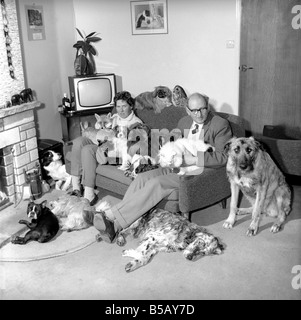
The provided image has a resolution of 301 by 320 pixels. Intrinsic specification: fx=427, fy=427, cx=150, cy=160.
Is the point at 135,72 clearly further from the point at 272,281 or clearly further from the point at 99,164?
the point at 272,281

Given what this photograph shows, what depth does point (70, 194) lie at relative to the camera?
151 inches

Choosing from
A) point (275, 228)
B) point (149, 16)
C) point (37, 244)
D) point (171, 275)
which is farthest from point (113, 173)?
point (149, 16)

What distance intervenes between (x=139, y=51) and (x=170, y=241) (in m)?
3.06

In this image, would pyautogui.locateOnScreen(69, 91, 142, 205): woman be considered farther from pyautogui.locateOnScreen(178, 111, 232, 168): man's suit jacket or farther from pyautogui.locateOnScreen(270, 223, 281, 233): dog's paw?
pyautogui.locateOnScreen(270, 223, 281, 233): dog's paw

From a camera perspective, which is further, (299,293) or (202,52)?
(202,52)

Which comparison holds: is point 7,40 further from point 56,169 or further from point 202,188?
point 202,188

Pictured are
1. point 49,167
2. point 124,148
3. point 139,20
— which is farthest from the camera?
point 139,20

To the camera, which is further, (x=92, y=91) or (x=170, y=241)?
(x=92, y=91)

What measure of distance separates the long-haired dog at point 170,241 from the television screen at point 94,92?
7.23 feet

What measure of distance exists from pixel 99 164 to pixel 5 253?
3.66 feet

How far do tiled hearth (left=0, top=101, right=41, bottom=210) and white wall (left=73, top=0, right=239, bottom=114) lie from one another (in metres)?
1.64

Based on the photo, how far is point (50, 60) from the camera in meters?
5.10

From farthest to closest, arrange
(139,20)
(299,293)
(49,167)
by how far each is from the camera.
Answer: (139,20)
(49,167)
(299,293)

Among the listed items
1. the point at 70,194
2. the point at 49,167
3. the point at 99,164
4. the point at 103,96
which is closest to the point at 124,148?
the point at 99,164
